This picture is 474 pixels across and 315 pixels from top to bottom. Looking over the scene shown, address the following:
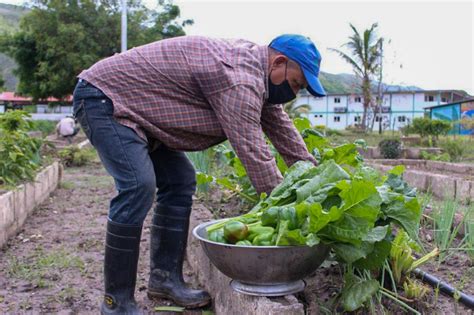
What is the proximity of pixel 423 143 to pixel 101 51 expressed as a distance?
49.9 feet

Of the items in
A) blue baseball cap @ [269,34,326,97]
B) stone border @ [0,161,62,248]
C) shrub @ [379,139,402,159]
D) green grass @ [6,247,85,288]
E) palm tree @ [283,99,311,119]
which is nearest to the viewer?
blue baseball cap @ [269,34,326,97]

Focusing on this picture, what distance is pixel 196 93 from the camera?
2.43 metres

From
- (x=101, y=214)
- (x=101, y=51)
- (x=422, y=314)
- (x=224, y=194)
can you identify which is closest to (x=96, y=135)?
(x=422, y=314)

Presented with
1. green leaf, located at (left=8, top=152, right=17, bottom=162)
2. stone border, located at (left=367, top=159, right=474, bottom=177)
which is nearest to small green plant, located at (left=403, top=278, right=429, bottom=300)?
green leaf, located at (left=8, top=152, right=17, bottom=162)

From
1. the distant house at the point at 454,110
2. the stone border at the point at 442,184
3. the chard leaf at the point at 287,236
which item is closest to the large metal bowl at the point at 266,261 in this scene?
the chard leaf at the point at 287,236

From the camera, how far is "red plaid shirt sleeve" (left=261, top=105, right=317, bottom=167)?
2.74 m

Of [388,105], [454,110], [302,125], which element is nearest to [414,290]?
[302,125]

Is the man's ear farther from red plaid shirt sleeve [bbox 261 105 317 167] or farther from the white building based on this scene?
the white building

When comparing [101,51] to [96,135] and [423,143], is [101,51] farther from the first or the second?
[96,135]

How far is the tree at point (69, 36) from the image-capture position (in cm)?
2433

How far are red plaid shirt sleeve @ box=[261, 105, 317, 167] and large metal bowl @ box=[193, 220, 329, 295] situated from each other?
2.62 feet

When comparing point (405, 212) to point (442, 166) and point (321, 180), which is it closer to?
point (321, 180)

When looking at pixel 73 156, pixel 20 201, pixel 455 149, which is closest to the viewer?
pixel 20 201

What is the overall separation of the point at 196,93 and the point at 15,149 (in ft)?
10.1
